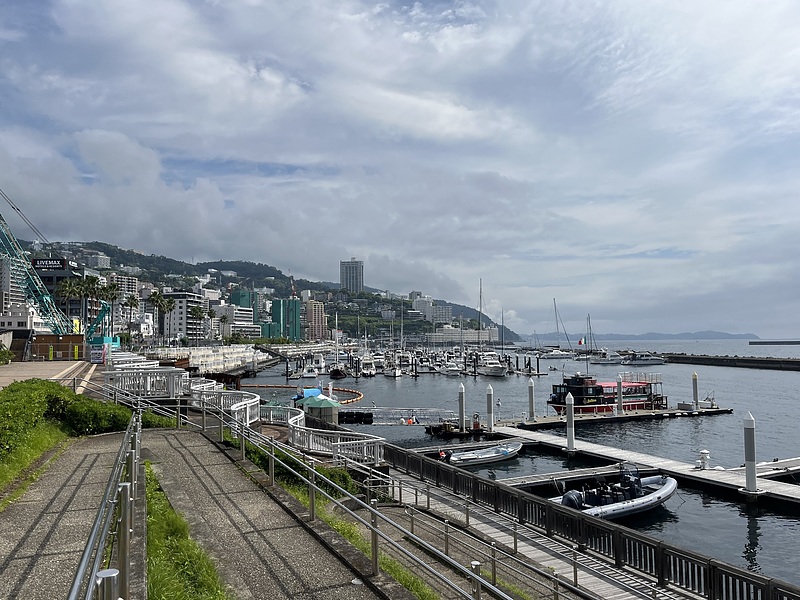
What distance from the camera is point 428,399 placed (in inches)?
3359

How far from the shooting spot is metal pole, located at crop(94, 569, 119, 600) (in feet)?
12.3

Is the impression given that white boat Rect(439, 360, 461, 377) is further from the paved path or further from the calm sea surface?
the paved path

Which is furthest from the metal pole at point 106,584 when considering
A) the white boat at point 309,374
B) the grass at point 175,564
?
the white boat at point 309,374

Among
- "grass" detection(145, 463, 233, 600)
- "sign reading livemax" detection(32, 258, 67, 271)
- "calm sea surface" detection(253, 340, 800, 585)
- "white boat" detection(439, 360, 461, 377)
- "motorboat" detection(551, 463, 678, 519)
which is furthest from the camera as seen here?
"sign reading livemax" detection(32, 258, 67, 271)

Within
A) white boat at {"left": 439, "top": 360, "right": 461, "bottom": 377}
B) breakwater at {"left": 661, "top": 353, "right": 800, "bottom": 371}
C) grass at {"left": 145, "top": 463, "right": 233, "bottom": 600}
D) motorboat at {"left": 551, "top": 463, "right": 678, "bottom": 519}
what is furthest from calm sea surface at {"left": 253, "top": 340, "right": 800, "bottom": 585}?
grass at {"left": 145, "top": 463, "right": 233, "bottom": 600}

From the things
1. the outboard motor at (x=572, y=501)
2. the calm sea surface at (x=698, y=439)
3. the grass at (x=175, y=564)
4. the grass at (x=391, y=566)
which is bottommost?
the calm sea surface at (x=698, y=439)

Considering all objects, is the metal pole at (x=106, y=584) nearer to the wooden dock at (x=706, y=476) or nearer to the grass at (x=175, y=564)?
the grass at (x=175, y=564)

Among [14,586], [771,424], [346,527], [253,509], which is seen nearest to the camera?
[14,586]

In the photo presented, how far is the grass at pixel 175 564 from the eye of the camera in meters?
6.62

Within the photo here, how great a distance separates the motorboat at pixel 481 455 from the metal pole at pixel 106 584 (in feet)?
115

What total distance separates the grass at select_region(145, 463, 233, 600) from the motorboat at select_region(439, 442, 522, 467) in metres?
29.9

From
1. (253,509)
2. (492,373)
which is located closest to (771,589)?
(253,509)

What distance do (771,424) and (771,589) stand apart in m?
55.5

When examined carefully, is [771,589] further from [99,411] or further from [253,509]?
[99,411]
